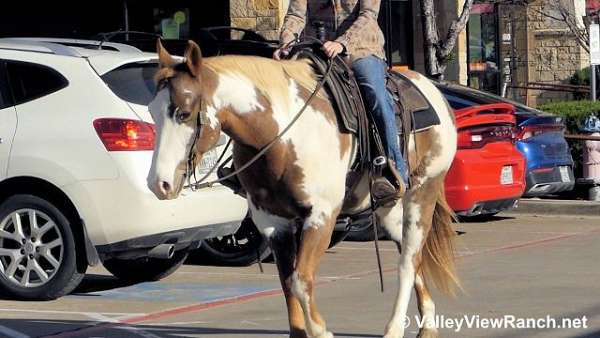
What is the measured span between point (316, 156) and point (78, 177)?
3.15 m

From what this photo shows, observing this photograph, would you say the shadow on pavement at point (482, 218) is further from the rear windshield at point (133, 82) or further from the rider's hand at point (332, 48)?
the rider's hand at point (332, 48)

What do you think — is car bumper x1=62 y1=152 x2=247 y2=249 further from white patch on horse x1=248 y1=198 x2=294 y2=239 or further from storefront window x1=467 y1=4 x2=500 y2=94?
storefront window x1=467 y1=4 x2=500 y2=94

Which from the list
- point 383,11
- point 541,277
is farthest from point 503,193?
point 383,11

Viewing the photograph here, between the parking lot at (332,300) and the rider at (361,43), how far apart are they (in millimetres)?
1646

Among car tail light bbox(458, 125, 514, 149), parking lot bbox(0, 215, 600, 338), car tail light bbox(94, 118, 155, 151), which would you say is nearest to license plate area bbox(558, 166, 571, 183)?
car tail light bbox(458, 125, 514, 149)

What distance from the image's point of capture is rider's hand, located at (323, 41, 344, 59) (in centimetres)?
729

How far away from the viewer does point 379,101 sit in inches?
291

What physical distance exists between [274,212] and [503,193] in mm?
7186

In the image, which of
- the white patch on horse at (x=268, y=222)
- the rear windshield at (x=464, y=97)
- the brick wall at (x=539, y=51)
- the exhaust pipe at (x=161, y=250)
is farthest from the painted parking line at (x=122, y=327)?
the brick wall at (x=539, y=51)

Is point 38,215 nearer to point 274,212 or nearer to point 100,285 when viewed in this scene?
point 100,285

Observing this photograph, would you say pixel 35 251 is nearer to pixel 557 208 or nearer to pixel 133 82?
pixel 133 82

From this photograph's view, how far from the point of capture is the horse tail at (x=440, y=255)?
8.20 m

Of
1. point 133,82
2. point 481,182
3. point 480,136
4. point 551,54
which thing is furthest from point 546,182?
point 551,54

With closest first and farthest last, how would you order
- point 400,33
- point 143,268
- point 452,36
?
point 143,268 → point 452,36 → point 400,33
